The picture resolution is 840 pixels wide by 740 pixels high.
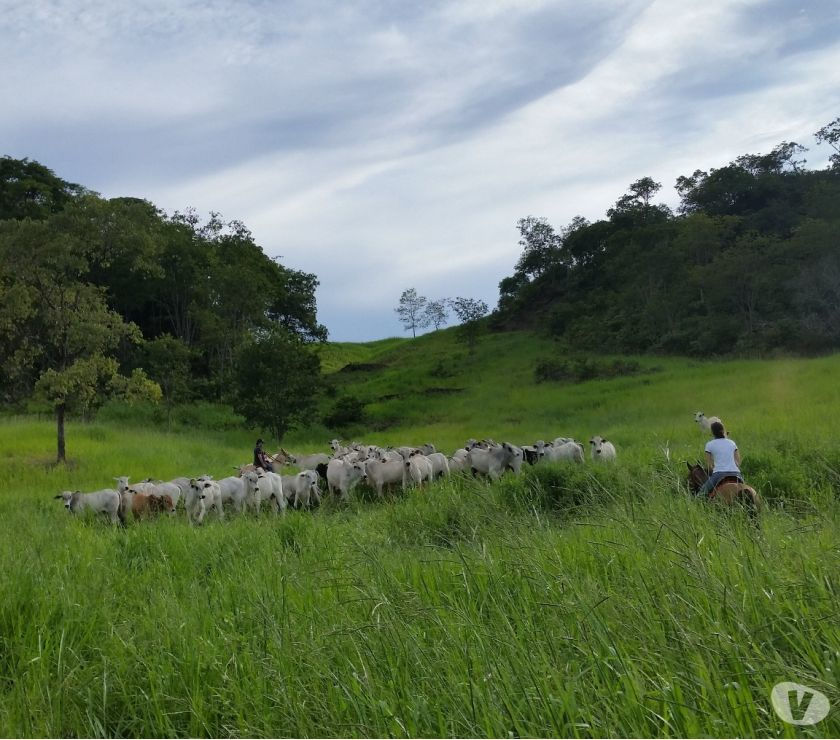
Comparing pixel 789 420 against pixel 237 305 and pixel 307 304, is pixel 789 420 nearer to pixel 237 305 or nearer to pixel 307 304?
pixel 237 305

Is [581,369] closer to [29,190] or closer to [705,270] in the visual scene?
[705,270]

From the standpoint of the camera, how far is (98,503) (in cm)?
1262

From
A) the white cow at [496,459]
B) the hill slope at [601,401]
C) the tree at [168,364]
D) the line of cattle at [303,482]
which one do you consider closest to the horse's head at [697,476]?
the line of cattle at [303,482]

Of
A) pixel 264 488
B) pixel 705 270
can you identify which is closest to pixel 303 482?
pixel 264 488

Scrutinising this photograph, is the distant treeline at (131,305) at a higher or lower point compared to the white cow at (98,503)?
higher

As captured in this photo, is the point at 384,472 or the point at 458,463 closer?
the point at 384,472

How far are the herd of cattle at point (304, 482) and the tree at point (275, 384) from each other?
575 inches

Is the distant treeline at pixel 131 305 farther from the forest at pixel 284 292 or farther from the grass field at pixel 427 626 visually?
the grass field at pixel 427 626

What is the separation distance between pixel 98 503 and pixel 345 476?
4986 millimetres

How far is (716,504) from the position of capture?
7.03 metres

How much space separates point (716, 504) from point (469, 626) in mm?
4152

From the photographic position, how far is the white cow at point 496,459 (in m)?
16.2

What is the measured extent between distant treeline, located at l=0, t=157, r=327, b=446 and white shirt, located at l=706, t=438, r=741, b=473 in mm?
15622

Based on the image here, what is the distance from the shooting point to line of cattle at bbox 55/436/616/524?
12719 mm
